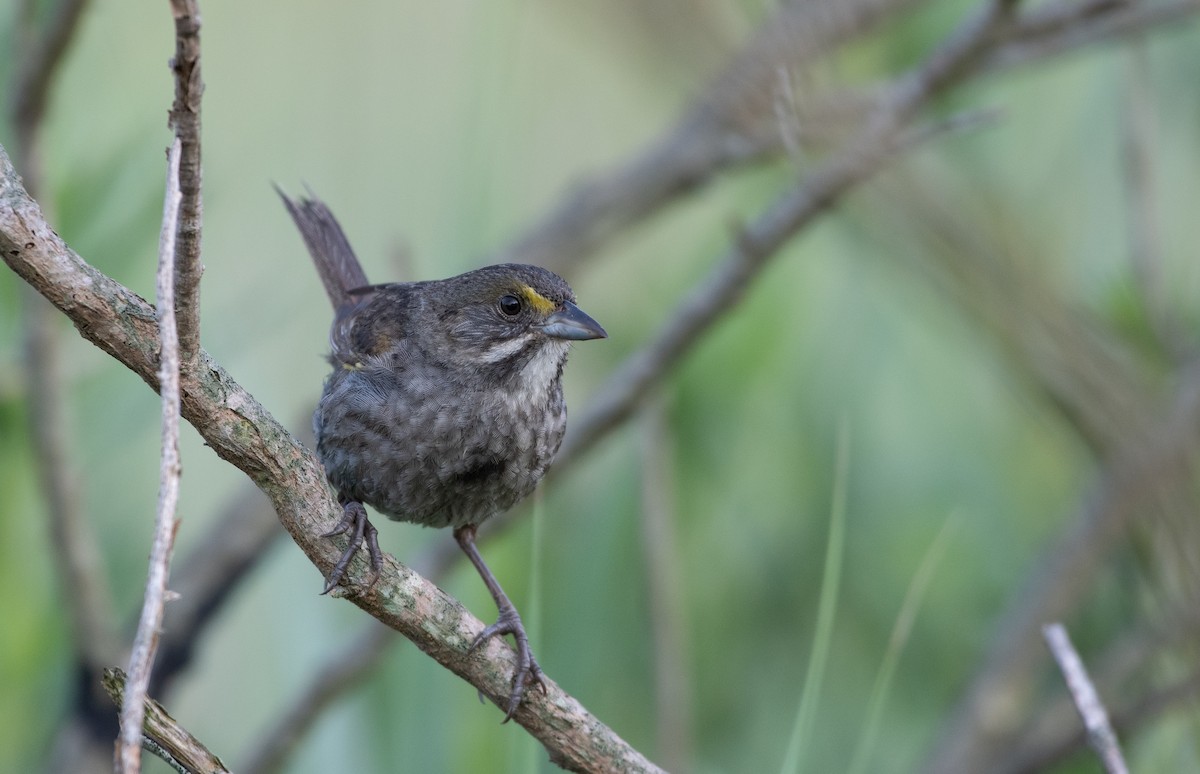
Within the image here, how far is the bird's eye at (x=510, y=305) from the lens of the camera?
346 cm

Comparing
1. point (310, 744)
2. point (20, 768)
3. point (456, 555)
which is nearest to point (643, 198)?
point (456, 555)

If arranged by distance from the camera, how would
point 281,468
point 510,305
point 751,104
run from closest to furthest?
point 281,468, point 510,305, point 751,104

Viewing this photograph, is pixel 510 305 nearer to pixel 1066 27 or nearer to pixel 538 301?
pixel 538 301

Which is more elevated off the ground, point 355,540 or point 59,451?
point 59,451

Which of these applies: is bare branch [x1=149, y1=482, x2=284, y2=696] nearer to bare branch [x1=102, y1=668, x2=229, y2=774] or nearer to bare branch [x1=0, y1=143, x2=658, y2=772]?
bare branch [x1=0, y1=143, x2=658, y2=772]

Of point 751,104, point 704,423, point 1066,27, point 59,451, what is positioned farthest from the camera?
point 704,423

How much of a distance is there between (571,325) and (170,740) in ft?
5.15

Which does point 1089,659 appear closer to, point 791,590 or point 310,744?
point 791,590

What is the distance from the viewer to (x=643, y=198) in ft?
15.6

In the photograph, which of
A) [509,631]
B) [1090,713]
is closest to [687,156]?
[509,631]

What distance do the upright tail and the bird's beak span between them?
0.98m

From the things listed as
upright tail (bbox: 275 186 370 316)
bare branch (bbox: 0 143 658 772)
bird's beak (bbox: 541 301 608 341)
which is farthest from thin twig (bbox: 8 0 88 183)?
bare branch (bbox: 0 143 658 772)

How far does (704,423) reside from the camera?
4.92 meters

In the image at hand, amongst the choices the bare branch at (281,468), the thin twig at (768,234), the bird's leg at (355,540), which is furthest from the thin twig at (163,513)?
the thin twig at (768,234)
